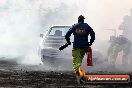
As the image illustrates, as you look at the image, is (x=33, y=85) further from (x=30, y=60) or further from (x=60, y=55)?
(x=30, y=60)

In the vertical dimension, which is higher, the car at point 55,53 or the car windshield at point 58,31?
the car windshield at point 58,31

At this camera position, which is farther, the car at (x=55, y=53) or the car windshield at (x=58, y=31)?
the car windshield at (x=58, y=31)

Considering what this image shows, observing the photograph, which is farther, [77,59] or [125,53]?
[125,53]

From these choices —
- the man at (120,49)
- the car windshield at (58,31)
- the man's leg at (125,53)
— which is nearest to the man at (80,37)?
the car windshield at (58,31)

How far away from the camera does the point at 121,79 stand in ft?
48.4

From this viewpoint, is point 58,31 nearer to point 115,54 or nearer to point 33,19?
point 115,54

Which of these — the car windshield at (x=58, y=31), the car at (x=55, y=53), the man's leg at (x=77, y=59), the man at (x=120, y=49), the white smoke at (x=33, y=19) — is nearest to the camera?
the man's leg at (x=77, y=59)

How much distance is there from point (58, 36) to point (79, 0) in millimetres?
11741

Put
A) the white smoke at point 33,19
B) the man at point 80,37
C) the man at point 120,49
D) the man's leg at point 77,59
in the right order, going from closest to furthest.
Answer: the man's leg at point 77,59 → the man at point 80,37 → the man at point 120,49 → the white smoke at point 33,19

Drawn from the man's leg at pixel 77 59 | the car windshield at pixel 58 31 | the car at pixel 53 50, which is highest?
the car windshield at pixel 58 31

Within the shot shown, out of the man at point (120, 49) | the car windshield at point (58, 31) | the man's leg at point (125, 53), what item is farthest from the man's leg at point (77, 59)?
the man's leg at point (125, 53)

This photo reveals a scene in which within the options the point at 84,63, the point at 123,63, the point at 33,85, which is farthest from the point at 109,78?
the point at 123,63

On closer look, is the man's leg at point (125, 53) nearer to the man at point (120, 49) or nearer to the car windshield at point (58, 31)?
the man at point (120, 49)

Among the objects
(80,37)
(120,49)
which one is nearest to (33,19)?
(120,49)
